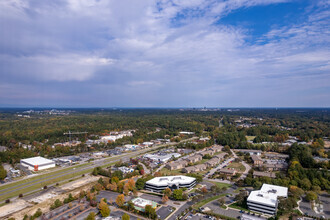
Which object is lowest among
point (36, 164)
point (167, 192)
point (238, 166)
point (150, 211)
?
point (238, 166)

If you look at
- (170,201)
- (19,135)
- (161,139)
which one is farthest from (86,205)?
(19,135)

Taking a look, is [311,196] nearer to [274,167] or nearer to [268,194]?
[268,194]

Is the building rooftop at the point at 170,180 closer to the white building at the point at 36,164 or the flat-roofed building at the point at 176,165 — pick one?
the flat-roofed building at the point at 176,165

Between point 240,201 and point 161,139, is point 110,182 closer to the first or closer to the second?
point 240,201

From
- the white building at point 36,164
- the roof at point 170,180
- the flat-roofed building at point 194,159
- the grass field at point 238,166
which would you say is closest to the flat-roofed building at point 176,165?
the flat-roofed building at point 194,159

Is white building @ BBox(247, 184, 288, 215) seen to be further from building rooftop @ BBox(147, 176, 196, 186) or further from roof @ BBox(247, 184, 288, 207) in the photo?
building rooftop @ BBox(147, 176, 196, 186)

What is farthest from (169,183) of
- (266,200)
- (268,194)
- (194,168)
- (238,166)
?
(238,166)

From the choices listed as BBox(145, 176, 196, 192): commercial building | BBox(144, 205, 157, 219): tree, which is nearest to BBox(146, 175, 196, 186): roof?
BBox(145, 176, 196, 192): commercial building
